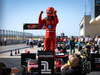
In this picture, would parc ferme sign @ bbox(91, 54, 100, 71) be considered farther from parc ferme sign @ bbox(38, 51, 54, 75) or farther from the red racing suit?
parc ferme sign @ bbox(38, 51, 54, 75)

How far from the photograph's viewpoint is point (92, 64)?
17.5 ft

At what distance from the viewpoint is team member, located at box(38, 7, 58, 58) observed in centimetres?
613

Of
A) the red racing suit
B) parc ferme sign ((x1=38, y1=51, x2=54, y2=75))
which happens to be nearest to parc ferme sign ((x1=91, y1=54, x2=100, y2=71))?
the red racing suit

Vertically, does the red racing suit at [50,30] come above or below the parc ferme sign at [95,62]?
above

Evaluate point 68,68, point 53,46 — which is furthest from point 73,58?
point 53,46

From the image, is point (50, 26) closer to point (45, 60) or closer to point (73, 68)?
point (45, 60)

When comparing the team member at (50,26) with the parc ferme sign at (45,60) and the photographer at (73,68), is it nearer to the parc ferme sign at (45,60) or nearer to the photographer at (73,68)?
the parc ferme sign at (45,60)

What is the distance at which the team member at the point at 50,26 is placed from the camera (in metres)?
6.13

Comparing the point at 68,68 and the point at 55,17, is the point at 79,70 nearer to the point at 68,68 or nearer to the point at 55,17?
the point at 68,68

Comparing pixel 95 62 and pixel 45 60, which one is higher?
pixel 45 60

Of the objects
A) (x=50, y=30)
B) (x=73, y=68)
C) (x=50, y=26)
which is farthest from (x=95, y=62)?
(x=73, y=68)

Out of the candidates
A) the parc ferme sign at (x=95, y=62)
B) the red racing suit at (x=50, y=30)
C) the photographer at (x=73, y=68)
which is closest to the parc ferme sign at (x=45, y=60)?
the photographer at (x=73, y=68)

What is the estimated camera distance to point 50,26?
20.3 feet

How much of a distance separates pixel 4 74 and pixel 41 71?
1.47 metres
